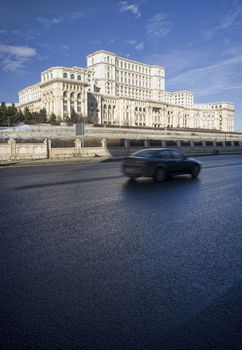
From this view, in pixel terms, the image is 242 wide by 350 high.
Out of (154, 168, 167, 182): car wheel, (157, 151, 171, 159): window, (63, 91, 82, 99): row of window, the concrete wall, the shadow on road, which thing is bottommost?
A: the shadow on road

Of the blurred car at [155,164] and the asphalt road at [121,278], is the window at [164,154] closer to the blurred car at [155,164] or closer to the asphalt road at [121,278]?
the blurred car at [155,164]

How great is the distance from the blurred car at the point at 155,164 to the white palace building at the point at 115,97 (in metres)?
119

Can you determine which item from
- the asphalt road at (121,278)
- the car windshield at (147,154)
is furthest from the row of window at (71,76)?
the asphalt road at (121,278)

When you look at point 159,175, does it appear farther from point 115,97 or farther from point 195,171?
point 115,97

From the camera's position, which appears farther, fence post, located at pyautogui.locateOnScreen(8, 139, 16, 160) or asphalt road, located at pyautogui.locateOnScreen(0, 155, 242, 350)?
fence post, located at pyautogui.locateOnScreen(8, 139, 16, 160)

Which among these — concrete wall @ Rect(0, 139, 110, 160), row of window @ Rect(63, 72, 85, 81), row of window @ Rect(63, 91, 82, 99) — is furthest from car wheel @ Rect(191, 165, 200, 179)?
row of window @ Rect(63, 72, 85, 81)

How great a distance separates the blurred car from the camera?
1370 cm

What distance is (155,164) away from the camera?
540 inches

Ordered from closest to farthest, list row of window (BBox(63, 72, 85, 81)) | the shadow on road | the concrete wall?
the shadow on road, the concrete wall, row of window (BBox(63, 72, 85, 81))

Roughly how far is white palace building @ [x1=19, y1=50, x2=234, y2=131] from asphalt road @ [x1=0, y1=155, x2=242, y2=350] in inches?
4994

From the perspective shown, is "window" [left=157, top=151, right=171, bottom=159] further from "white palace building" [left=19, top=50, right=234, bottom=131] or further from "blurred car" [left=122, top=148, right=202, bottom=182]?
"white palace building" [left=19, top=50, right=234, bottom=131]

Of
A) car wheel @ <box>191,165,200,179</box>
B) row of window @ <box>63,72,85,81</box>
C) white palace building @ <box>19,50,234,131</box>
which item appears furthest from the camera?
row of window @ <box>63,72,85,81</box>

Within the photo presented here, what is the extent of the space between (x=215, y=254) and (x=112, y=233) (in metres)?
1.94

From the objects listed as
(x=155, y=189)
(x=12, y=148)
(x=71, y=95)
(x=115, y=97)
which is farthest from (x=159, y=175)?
(x=115, y=97)
